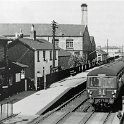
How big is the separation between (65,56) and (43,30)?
709 inches

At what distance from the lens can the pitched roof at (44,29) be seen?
77.1 metres

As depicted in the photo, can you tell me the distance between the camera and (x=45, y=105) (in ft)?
71.0

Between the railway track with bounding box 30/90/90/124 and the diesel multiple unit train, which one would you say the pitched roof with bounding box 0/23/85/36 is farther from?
the diesel multiple unit train

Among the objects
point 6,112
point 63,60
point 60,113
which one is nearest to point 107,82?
point 60,113

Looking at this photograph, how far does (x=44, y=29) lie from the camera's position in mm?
78938

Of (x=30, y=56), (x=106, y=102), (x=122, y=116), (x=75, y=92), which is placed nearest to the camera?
(x=122, y=116)

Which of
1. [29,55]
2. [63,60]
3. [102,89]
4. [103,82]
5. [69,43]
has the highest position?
[69,43]

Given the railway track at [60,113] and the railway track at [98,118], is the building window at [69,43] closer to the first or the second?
the railway track at [60,113]

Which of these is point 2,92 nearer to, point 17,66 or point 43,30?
point 17,66

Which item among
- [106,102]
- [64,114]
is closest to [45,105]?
[64,114]

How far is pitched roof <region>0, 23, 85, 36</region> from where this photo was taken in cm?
7706

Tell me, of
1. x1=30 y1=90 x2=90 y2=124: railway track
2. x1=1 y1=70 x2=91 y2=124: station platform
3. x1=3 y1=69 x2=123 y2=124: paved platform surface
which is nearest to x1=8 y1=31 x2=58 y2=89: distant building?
x1=3 y1=69 x2=123 y2=124: paved platform surface

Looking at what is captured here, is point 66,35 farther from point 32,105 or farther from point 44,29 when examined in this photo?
point 32,105

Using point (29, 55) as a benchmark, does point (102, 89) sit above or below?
below
